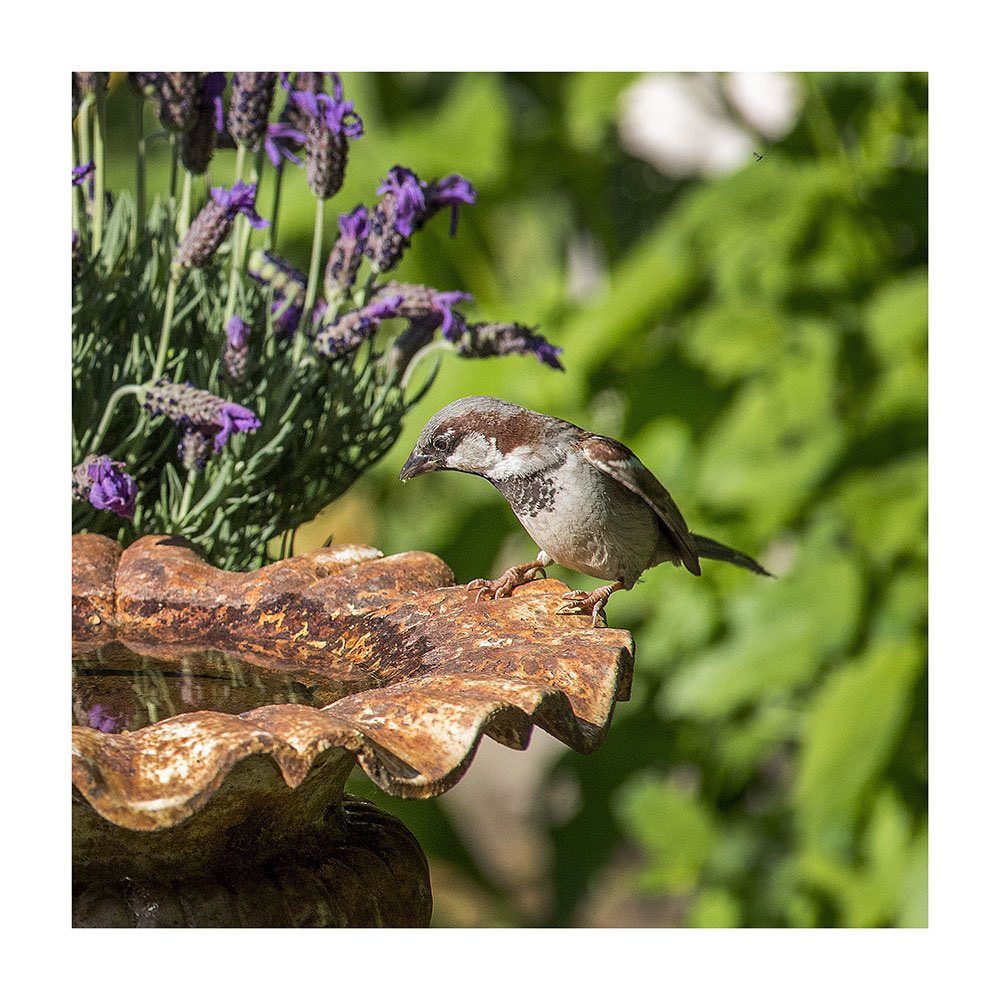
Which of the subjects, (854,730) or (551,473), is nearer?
(551,473)

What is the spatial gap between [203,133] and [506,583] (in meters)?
0.66

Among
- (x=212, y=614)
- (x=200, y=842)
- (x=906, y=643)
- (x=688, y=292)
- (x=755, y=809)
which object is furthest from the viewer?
(x=755, y=809)

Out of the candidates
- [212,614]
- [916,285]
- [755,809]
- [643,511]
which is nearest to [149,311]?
[212,614]

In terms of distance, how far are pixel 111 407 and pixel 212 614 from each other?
0.29 m

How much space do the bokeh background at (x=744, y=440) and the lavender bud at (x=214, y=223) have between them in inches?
34.2

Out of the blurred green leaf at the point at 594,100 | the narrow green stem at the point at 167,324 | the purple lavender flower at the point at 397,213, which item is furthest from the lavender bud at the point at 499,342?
the blurred green leaf at the point at 594,100

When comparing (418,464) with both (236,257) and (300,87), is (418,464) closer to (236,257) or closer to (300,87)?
(236,257)

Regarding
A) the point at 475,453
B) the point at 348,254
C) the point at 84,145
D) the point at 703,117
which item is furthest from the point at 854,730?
the point at 84,145

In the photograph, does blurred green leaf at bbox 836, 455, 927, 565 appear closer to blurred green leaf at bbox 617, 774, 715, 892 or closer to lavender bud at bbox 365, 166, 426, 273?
blurred green leaf at bbox 617, 774, 715, 892

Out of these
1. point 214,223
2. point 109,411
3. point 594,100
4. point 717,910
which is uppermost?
point 594,100

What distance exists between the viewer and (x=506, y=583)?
54.1 inches

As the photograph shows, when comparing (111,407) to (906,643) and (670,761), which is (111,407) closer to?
(906,643)

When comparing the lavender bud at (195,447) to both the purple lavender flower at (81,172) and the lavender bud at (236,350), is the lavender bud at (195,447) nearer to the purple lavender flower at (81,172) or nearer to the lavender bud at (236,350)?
the lavender bud at (236,350)

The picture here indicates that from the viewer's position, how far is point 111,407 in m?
1.45
